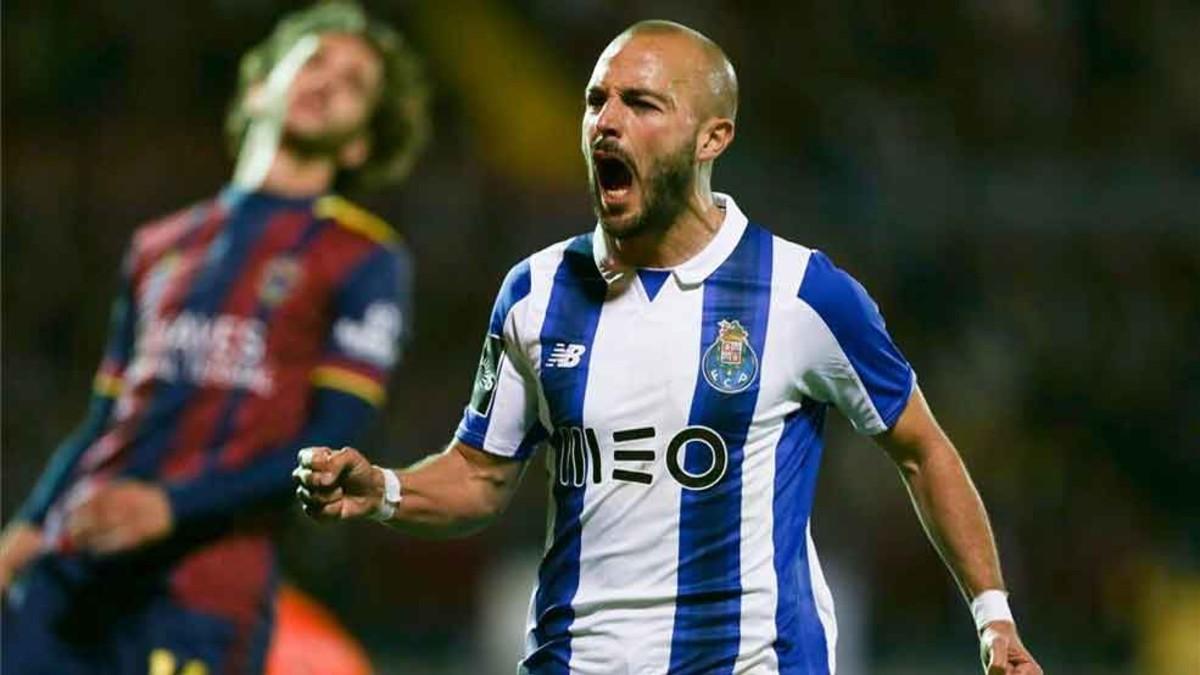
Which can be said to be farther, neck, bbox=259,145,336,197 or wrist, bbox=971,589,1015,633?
neck, bbox=259,145,336,197

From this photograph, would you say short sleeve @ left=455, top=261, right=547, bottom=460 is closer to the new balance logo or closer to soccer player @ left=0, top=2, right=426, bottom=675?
the new balance logo

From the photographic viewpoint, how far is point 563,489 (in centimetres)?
383

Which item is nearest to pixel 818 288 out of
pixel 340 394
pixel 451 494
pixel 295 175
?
pixel 451 494

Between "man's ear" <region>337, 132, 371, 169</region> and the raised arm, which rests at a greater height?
"man's ear" <region>337, 132, 371, 169</region>

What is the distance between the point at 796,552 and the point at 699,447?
0.95 ft

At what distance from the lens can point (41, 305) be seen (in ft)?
40.9

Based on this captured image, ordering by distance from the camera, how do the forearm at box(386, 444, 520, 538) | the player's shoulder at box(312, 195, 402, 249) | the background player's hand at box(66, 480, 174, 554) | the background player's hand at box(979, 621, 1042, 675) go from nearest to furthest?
the background player's hand at box(979, 621, 1042, 675) < the forearm at box(386, 444, 520, 538) < the background player's hand at box(66, 480, 174, 554) < the player's shoulder at box(312, 195, 402, 249)

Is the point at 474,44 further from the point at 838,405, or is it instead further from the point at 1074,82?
the point at 838,405

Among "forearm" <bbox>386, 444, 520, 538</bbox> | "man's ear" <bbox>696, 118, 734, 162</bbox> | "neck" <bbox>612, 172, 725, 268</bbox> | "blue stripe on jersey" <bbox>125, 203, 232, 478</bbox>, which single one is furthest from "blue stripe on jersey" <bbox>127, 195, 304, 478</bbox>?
"man's ear" <bbox>696, 118, 734, 162</bbox>

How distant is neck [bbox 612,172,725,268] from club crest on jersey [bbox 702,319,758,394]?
20 cm

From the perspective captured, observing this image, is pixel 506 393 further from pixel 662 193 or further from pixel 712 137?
pixel 712 137

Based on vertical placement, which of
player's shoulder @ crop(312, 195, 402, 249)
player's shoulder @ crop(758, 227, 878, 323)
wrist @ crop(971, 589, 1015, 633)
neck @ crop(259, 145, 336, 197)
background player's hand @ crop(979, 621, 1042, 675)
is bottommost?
background player's hand @ crop(979, 621, 1042, 675)

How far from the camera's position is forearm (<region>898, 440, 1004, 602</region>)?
3820 millimetres

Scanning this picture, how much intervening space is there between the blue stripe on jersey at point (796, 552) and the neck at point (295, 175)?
1.97 metres
